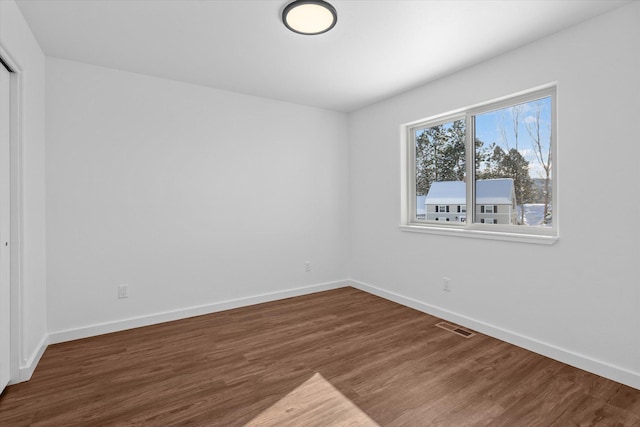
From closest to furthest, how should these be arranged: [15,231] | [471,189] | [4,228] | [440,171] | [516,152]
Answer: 1. [4,228]
2. [15,231]
3. [516,152]
4. [471,189]
5. [440,171]

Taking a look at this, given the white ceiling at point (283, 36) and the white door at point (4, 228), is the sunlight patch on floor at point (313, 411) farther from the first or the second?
the white ceiling at point (283, 36)

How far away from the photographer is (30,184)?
2480 mm

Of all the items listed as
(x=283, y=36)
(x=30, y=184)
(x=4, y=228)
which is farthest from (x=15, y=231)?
(x=283, y=36)

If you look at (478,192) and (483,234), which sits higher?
(478,192)

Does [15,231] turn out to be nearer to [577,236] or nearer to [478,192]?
[478,192]

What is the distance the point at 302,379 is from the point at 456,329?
5.54 feet

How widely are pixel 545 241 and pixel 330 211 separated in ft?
8.75

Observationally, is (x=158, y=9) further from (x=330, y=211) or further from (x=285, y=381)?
(x=330, y=211)

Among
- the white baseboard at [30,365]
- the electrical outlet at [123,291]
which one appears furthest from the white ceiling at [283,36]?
the white baseboard at [30,365]

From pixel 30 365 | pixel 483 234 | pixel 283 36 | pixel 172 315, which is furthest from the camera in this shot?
pixel 172 315

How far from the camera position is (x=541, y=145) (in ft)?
9.10

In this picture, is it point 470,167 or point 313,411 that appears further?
point 470,167

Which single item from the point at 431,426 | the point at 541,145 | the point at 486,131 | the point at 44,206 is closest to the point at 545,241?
the point at 541,145

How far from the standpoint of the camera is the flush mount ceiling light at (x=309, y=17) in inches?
84.7
